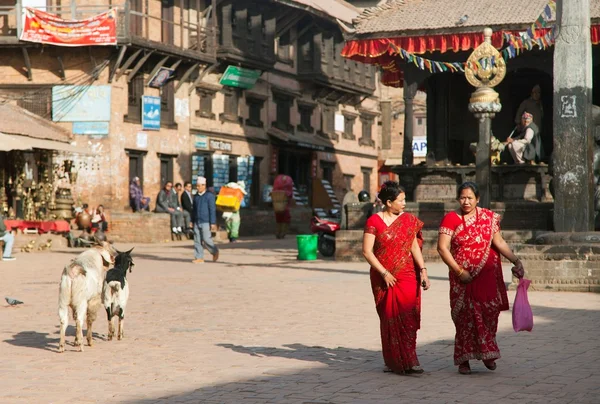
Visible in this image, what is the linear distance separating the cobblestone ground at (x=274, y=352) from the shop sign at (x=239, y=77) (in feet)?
85.4

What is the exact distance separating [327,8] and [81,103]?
53.1ft

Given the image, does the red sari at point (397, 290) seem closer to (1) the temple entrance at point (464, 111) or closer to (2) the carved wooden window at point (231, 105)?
(1) the temple entrance at point (464, 111)

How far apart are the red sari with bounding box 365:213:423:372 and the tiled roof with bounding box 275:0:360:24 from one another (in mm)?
36279

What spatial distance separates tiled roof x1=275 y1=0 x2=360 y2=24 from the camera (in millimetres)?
47344

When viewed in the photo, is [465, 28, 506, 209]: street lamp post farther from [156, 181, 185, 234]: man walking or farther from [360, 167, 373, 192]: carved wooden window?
[360, 167, 373, 192]: carved wooden window

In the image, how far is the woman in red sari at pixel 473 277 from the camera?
30.3 feet

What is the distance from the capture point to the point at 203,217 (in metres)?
23.5

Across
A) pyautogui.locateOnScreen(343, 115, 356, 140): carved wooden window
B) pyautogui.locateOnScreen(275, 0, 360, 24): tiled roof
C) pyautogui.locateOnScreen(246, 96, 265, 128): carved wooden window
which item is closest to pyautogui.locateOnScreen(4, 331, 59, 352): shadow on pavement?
pyautogui.locateOnScreen(275, 0, 360, 24): tiled roof

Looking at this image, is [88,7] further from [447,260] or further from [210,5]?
[447,260]

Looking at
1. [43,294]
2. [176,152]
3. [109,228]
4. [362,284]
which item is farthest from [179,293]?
[176,152]

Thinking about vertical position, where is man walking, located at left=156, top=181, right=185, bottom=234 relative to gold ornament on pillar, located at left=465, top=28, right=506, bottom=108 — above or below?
below

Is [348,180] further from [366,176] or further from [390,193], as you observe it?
[390,193]

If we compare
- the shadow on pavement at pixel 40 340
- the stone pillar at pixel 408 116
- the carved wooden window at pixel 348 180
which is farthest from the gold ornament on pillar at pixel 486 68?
the carved wooden window at pixel 348 180

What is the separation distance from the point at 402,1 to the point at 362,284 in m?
10.4
